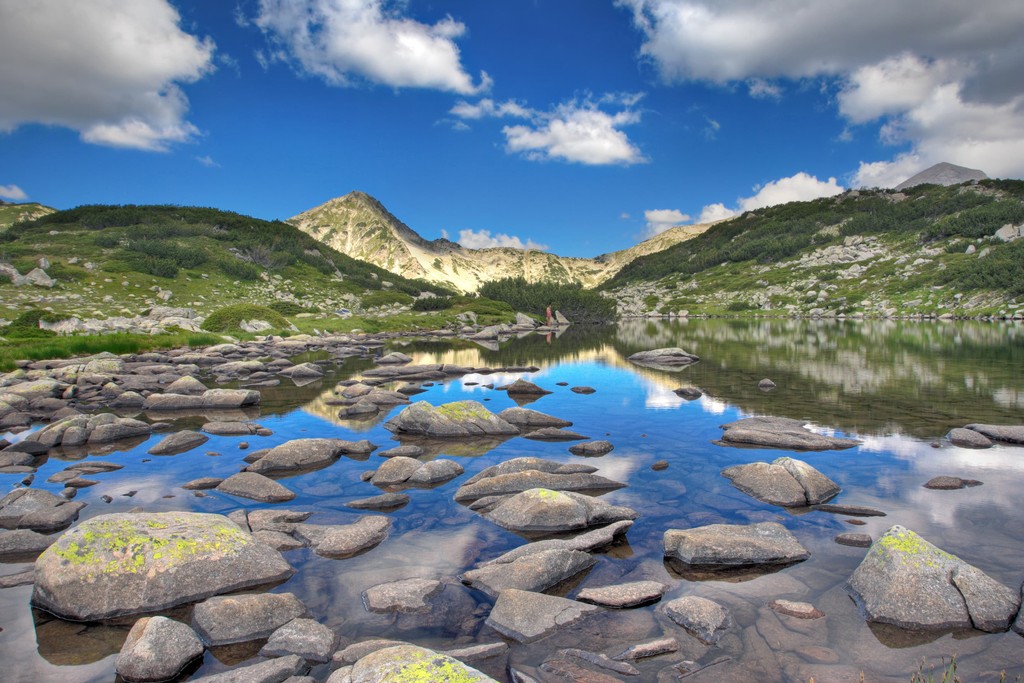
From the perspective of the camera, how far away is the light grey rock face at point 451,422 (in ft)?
66.4

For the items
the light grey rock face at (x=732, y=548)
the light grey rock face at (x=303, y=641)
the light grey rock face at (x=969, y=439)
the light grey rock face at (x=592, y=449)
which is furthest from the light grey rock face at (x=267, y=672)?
the light grey rock face at (x=969, y=439)

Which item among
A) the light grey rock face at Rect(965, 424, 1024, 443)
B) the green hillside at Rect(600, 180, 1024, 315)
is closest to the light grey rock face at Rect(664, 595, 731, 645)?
the light grey rock face at Rect(965, 424, 1024, 443)

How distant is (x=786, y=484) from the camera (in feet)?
44.0

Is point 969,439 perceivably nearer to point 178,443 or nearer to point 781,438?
point 781,438

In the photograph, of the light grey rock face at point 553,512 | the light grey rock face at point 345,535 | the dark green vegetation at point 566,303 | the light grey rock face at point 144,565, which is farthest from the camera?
the dark green vegetation at point 566,303

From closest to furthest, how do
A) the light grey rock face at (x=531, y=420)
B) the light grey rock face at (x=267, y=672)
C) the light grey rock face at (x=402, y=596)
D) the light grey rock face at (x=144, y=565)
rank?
the light grey rock face at (x=267, y=672) < the light grey rock face at (x=144, y=565) < the light grey rock face at (x=402, y=596) < the light grey rock face at (x=531, y=420)

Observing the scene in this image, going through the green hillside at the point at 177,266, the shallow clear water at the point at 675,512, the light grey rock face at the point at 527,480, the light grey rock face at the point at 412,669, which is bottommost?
the shallow clear water at the point at 675,512

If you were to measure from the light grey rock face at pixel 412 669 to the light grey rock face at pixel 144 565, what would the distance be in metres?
4.41

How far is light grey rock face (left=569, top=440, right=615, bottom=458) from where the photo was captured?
17719 millimetres

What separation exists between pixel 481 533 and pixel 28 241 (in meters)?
133

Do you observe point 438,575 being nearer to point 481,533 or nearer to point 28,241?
point 481,533

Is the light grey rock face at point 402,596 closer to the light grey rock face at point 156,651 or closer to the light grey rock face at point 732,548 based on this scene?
the light grey rock face at point 156,651

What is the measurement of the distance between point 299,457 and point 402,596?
9234 millimetres

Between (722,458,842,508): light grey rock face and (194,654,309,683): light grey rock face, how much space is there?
10.7m
